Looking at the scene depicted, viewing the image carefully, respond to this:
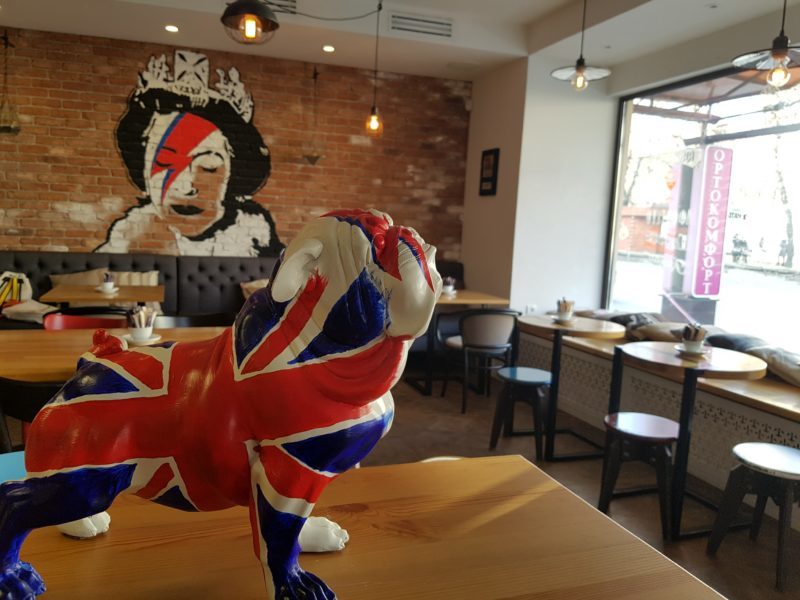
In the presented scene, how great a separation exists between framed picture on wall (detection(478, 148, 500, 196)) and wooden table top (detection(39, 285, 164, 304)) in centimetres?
308

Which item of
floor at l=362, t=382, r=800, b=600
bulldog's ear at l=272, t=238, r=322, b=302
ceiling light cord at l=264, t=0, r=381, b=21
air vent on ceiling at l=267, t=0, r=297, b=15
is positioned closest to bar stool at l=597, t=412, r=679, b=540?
floor at l=362, t=382, r=800, b=600

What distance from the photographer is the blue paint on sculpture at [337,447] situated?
62cm

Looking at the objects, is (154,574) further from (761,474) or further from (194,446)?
(761,474)

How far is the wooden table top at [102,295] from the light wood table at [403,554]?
3262mm

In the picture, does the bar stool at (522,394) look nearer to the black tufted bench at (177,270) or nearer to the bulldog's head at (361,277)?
the black tufted bench at (177,270)

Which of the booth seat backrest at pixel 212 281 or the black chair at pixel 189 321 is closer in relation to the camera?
the black chair at pixel 189 321

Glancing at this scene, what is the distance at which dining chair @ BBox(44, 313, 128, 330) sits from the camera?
2.58m

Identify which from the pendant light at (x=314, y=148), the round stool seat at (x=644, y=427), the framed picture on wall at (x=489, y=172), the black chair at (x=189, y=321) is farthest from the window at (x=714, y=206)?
the black chair at (x=189, y=321)

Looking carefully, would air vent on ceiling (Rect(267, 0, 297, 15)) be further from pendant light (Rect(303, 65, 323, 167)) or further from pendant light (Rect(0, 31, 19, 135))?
pendant light (Rect(0, 31, 19, 135))

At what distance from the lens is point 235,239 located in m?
5.52

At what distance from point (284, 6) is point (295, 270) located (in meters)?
4.39

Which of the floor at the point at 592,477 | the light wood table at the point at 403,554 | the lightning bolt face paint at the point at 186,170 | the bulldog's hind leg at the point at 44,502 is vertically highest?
the lightning bolt face paint at the point at 186,170

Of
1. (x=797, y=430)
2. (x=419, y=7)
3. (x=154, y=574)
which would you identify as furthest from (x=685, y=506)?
(x=419, y=7)

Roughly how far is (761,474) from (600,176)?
3.53 meters
